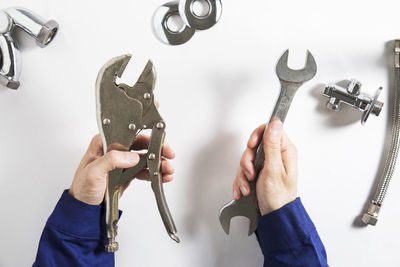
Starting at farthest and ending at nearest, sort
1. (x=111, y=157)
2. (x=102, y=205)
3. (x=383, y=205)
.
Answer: (x=383, y=205) → (x=102, y=205) → (x=111, y=157)

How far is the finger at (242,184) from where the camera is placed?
0.85 meters

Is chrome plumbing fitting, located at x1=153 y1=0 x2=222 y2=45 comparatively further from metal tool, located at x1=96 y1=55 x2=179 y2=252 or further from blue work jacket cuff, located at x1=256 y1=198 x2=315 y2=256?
blue work jacket cuff, located at x1=256 y1=198 x2=315 y2=256

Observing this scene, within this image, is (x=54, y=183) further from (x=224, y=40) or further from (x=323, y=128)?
(x=323, y=128)

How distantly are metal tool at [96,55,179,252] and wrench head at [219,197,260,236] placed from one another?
7.5 inches

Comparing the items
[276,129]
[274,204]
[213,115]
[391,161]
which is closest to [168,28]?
[213,115]

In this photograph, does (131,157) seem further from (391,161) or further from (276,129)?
(391,161)

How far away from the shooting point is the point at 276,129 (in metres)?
0.78

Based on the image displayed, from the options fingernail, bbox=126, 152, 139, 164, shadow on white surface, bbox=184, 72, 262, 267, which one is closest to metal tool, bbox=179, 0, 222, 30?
shadow on white surface, bbox=184, 72, 262, 267

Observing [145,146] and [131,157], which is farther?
[145,146]

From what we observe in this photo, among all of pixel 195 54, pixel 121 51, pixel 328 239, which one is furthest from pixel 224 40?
pixel 328 239

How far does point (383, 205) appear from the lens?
0.93 metres

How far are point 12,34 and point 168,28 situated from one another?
1.16ft

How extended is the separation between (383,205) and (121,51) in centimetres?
68

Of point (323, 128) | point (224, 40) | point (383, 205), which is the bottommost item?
point (383, 205)
